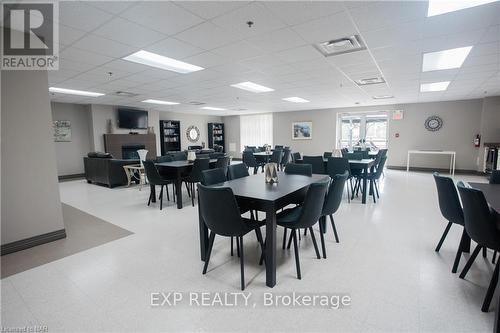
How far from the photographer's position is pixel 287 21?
263cm

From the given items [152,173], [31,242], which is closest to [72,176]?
[152,173]

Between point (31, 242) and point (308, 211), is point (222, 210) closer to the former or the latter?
point (308, 211)

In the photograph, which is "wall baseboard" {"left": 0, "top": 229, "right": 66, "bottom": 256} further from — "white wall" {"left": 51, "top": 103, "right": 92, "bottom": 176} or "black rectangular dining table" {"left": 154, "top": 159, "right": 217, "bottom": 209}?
"white wall" {"left": 51, "top": 103, "right": 92, "bottom": 176}

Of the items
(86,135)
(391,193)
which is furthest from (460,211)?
(86,135)

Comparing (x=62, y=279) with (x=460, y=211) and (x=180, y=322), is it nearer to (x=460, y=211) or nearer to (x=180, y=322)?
(x=180, y=322)

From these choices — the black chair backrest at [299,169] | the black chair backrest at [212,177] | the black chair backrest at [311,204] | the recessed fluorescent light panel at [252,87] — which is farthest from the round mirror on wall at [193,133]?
the black chair backrest at [311,204]

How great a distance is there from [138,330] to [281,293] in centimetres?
109

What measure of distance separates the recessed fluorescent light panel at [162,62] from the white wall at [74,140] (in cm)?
578

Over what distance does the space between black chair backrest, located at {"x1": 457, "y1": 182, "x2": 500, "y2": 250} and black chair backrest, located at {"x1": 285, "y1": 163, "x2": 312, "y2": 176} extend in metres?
1.73

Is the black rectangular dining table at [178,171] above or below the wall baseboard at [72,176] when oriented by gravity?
above

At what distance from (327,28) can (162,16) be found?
181cm

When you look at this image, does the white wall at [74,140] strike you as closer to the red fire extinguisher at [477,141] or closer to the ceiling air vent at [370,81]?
the ceiling air vent at [370,81]

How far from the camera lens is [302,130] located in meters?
11.1

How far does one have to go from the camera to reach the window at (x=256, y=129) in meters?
12.2
